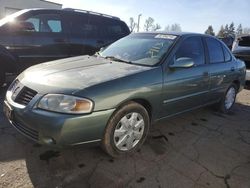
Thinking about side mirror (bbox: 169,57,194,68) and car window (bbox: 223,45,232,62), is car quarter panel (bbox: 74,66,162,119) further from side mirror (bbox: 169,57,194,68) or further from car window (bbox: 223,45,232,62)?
car window (bbox: 223,45,232,62)

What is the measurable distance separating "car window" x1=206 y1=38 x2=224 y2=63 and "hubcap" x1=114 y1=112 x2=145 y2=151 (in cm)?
198

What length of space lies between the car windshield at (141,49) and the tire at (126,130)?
2.32ft

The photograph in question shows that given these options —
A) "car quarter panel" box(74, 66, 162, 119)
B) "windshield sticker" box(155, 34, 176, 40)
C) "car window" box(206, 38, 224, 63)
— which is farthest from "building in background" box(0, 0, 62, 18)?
"car quarter panel" box(74, 66, 162, 119)

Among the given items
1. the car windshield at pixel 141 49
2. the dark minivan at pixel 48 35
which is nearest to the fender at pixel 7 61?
the dark minivan at pixel 48 35

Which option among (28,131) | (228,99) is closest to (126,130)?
(28,131)

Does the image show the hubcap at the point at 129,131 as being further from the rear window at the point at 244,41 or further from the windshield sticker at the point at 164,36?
the rear window at the point at 244,41

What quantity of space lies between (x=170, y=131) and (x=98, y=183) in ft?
5.75

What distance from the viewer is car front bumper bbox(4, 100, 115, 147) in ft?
7.91

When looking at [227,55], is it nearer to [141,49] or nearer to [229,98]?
Answer: [229,98]

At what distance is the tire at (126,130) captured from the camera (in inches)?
109

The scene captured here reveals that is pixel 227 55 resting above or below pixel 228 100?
above

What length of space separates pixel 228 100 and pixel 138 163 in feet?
10.2

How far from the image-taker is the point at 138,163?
293 centimetres

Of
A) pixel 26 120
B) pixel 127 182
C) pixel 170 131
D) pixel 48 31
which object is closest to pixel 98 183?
pixel 127 182
